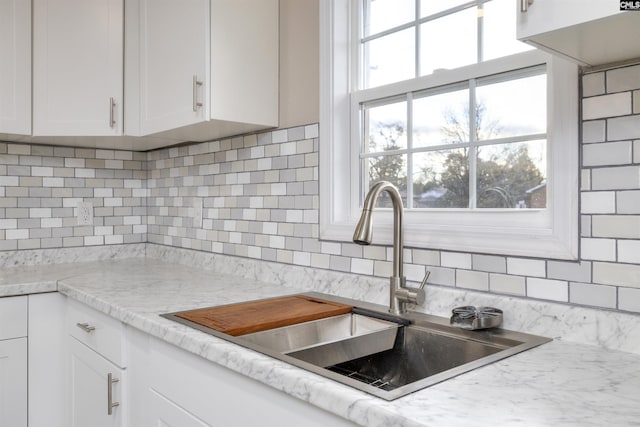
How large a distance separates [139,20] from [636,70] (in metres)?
2.01

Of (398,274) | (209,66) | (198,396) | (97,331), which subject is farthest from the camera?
(209,66)

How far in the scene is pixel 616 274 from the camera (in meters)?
1.10

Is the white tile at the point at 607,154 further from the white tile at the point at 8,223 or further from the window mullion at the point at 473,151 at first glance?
the white tile at the point at 8,223

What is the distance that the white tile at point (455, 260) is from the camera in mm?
1386

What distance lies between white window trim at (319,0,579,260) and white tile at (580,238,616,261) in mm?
19

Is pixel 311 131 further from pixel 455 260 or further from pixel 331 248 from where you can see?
pixel 455 260

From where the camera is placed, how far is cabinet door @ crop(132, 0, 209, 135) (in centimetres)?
186

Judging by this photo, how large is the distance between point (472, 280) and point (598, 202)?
380 mm

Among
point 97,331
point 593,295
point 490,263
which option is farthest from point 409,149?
point 97,331

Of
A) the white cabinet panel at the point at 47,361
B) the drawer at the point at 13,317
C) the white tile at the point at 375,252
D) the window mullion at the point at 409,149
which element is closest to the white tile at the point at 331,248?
the white tile at the point at 375,252

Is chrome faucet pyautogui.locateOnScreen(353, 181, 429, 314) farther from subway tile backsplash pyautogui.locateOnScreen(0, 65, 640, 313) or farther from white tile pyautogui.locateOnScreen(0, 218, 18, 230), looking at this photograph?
white tile pyautogui.locateOnScreen(0, 218, 18, 230)

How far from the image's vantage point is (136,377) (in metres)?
1.50

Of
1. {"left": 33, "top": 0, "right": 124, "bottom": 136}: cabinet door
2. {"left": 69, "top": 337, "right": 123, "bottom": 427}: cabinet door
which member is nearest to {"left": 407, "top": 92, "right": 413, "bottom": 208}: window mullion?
{"left": 69, "top": 337, "right": 123, "bottom": 427}: cabinet door

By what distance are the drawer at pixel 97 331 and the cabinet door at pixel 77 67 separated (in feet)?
2.84
